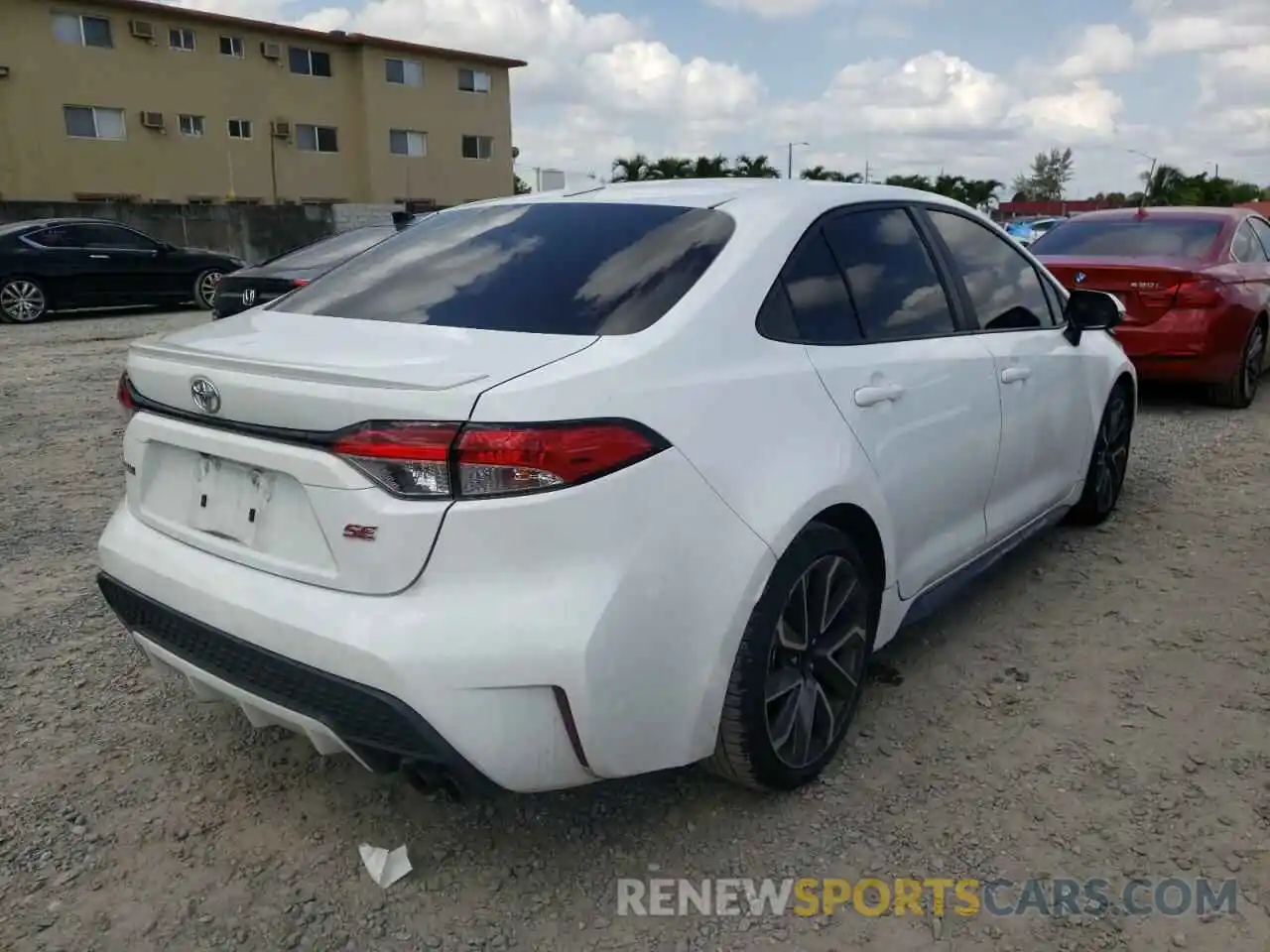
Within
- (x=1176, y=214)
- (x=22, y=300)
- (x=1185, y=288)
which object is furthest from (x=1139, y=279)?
(x=22, y=300)

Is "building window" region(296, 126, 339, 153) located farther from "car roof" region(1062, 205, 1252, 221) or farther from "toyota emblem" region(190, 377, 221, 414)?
"toyota emblem" region(190, 377, 221, 414)

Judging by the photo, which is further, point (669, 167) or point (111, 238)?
point (669, 167)

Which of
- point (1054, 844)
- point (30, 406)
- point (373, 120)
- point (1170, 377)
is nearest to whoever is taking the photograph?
point (1054, 844)

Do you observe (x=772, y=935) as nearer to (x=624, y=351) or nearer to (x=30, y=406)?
(x=624, y=351)

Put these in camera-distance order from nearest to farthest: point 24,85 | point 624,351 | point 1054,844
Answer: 1. point 624,351
2. point 1054,844
3. point 24,85

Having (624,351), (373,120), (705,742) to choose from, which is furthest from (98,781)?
(373,120)

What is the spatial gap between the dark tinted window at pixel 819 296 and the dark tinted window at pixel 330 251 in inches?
230

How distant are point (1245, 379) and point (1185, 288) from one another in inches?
42.8

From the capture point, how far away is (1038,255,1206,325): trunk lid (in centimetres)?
686

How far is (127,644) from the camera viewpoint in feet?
11.7

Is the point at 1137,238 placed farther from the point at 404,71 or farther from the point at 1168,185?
the point at 1168,185

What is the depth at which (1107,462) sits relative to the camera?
4.73 m

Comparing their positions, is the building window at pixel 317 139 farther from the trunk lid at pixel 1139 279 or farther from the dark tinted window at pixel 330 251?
the trunk lid at pixel 1139 279

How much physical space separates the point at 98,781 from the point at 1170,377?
6880 millimetres
